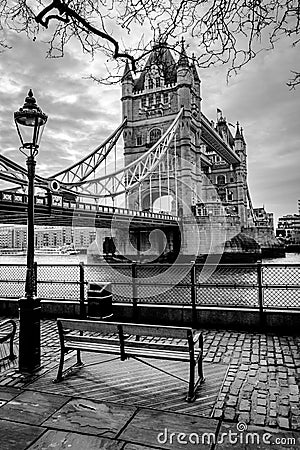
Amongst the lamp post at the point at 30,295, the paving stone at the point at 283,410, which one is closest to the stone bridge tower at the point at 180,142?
the lamp post at the point at 30,295

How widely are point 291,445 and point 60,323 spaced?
86.7 inches

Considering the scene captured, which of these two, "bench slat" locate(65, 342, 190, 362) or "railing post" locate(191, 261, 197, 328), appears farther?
"railing post" locate(191, 261, 197, 328)

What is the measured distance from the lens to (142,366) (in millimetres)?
3898

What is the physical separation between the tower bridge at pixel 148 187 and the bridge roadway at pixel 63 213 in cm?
5

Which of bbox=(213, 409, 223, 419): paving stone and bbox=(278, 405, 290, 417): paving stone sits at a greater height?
bbox=(213, 409, 223, 419): paving stone

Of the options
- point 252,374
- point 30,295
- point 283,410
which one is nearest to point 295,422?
point 283,410

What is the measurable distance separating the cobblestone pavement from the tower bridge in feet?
42.5

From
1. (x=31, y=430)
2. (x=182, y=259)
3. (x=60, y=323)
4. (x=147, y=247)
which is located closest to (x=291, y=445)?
(x=31, y=430)

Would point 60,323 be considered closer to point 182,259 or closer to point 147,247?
point 182,259

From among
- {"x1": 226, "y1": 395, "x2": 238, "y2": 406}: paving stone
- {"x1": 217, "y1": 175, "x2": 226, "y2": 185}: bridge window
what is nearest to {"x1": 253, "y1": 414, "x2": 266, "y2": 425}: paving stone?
{"x1": 226, "y1": 395, "x2": 238, "y2": 406}: paving stone

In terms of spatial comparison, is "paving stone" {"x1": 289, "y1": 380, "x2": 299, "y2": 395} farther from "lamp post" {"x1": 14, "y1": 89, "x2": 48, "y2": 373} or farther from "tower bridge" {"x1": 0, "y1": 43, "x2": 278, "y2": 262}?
"tower bridge" {"x1": 0, "y1": 43, "x2": 278, "y2": 262}

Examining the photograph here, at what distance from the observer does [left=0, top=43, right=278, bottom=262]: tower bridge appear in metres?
19.9

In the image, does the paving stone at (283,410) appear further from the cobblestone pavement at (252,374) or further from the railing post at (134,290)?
the railing post at (134,290)

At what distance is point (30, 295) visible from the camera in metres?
4.11
